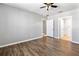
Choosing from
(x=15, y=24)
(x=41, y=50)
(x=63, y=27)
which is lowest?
(x=41, y=50)

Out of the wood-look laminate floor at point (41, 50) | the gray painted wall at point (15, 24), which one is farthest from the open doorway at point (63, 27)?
the wood-look laminate floor at point (41, 50)

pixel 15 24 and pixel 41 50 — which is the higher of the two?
pixel 15 24

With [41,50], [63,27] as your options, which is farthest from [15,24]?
[63,27]

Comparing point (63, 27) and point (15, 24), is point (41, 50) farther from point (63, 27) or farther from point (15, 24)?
point (63, 27)

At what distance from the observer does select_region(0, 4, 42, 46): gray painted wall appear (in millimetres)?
4826

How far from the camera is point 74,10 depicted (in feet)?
18.1

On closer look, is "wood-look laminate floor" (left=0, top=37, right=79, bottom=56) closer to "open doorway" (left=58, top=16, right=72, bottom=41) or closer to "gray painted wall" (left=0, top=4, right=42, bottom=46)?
"gray painted wall" (left=0, top=4, right=42, bottom=46)

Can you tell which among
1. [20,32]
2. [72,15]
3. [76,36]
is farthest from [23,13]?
[76,36]

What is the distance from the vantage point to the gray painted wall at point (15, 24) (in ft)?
15.8

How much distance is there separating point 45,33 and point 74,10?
435 centimetres

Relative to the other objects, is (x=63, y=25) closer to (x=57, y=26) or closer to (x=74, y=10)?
(x=57, y=26)

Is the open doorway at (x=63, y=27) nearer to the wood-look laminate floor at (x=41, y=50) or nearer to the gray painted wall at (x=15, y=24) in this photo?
the gray painted wall at (x=15, y=24)

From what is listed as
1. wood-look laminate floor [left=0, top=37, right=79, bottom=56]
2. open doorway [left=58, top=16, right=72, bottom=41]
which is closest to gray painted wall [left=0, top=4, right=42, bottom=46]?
wood-look laminate floor [left=0, top=37, right=79, bottom=56]

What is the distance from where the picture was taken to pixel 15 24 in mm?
5434
